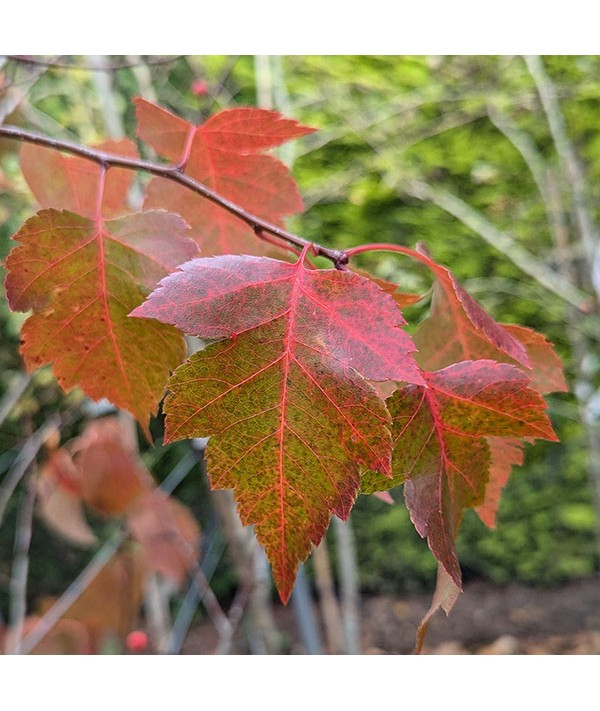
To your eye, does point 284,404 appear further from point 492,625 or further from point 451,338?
point 492,625

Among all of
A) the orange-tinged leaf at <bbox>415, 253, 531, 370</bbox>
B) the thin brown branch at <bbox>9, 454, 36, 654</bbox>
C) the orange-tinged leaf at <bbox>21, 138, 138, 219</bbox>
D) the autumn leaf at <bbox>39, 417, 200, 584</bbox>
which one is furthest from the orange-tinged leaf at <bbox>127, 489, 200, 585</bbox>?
the orange-tinged leaf at <bbox>415, 253, 531, 370</bbox>

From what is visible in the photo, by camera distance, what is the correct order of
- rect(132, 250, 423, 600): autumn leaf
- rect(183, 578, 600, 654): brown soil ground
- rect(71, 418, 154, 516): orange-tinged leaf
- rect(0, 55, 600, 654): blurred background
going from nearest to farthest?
rect(132, 250, 423, 600): autumn leaf, rect(71, 418, 154, 516): orange-tinged leaf, rect(0, 55, 600, 654): blurred background, rect(183, 578, 600, 654): brown soil ground

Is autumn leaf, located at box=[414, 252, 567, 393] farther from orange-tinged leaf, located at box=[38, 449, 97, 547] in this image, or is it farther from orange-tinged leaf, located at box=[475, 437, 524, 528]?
orange-tinged leaf, located at box=[38, 449, 97, 547]


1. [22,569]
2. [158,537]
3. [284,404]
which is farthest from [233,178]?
[22,569]

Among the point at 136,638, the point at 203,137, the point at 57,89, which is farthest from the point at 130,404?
the point at 57,89

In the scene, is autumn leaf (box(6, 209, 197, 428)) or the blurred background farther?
the blurred background

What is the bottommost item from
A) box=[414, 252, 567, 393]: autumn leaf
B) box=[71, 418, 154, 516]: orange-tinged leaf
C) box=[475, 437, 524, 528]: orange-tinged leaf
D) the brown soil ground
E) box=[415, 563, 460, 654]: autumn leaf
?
the brown soil ground
